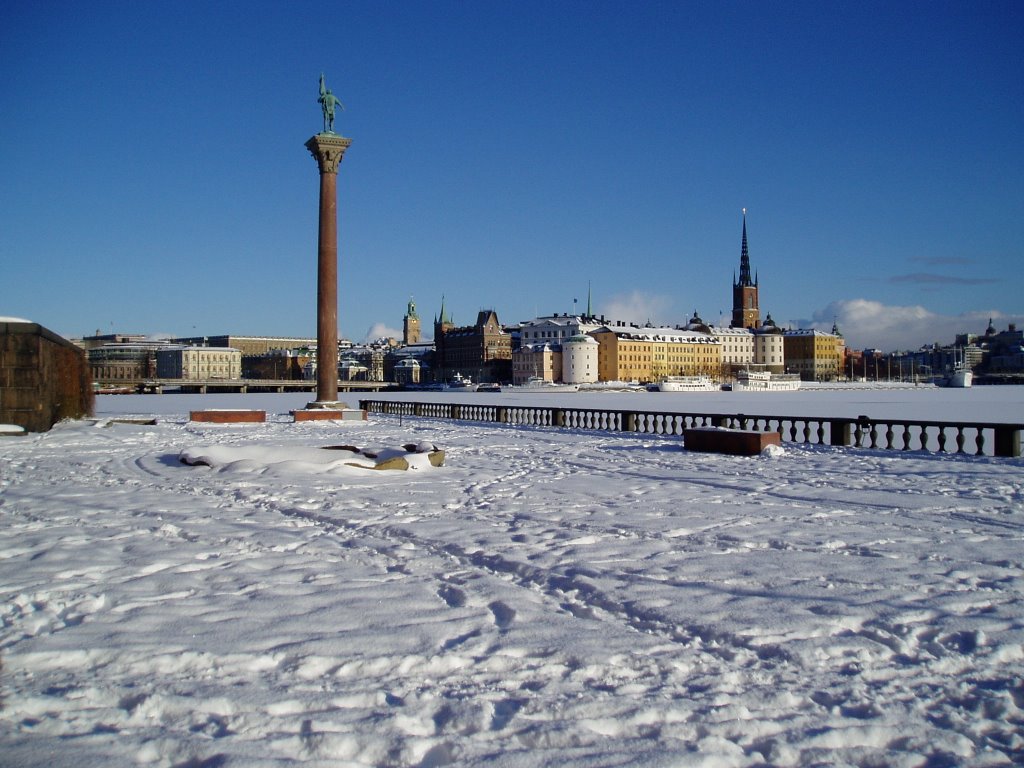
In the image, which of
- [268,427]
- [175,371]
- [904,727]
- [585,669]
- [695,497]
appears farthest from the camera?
[175,371]

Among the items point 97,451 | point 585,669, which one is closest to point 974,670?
point 585,669

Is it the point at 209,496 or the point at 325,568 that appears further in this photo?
the point at 209,496

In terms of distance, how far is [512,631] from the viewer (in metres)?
5.64

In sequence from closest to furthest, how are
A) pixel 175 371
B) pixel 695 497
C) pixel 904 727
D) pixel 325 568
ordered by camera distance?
pixel 904 727, pixel 325 568, pixel 695 497, pixel 175 371

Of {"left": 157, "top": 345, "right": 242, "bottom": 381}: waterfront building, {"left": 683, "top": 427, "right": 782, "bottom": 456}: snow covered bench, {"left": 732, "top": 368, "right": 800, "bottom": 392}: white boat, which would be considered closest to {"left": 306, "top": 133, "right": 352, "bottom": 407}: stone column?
Answer: {"left": 683, "top": 427, "right": 782, "bottom": 456}: snow covered bench

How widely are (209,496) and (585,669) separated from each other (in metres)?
8.64

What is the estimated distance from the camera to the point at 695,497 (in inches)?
477

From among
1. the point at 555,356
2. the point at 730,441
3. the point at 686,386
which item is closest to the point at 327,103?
the point at 730,441

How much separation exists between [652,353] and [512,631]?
163942 mm

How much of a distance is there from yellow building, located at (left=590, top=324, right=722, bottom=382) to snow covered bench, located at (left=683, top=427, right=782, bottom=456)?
136 m

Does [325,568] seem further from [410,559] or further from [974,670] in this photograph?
[974,670]

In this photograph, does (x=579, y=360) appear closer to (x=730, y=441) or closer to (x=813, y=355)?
(x=813, y=355)

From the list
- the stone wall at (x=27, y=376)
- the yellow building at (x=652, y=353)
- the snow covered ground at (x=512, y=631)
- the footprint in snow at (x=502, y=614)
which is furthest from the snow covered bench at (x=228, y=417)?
the yellow building at (x=652, y=353)

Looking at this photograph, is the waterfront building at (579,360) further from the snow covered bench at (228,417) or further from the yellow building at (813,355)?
the snow covered bench at (228,417)
